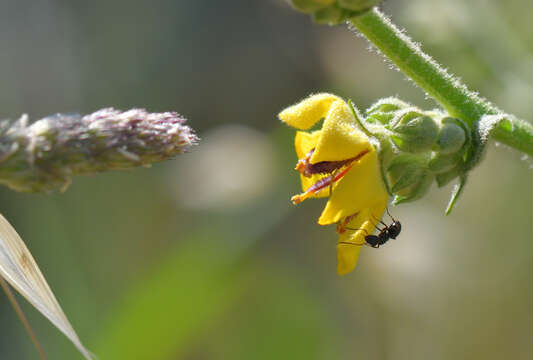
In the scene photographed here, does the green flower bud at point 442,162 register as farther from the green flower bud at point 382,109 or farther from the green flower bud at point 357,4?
the green flower bud at point 357,4

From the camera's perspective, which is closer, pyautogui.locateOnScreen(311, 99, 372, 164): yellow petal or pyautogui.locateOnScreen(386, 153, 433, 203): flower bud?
pyautogui.locateOnScreen(311, 99, 372, 164): yellow petal

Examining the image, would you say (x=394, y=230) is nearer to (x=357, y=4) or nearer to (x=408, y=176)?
(x=408, y=176)

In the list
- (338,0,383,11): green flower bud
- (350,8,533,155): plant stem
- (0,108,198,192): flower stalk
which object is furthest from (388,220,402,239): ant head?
(0,108,198,192): flower stalk

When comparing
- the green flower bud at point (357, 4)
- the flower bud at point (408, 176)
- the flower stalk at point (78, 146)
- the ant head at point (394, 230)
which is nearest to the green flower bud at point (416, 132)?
the flower bud at point (408, 176)

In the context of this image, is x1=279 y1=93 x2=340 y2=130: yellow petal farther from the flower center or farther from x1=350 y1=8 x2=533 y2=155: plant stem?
x1=350 y1=8 x2=533 y2=155: plant stem

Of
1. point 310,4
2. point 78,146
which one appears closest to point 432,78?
point 310,4
